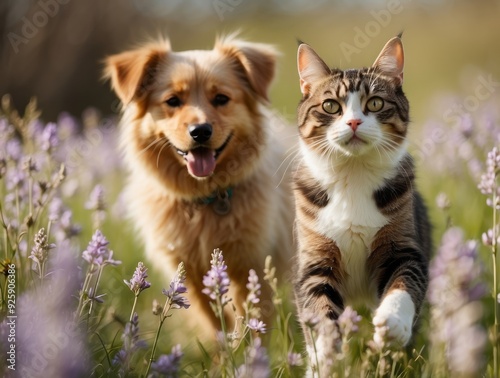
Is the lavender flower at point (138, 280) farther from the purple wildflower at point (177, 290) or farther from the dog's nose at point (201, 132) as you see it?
the dog's nose at point (201, 132)

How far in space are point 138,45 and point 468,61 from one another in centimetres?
1126

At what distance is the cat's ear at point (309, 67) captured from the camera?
2.87 m

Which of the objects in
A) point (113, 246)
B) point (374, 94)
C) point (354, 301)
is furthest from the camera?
point (113, 246)

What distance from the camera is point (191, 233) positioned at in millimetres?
A: 3922

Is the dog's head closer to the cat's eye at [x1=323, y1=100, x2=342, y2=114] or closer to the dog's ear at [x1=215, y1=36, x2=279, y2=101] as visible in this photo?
the dog's ear at [x1=215, y1=36, x2=279, y2=101]

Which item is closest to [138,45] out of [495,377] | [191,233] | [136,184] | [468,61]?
[136,184]

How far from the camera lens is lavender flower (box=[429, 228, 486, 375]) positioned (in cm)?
137

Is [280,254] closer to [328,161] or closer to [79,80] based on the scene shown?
[328,161]

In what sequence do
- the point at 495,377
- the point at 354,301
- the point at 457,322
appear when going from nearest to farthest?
1. the point at 457,322
2. the point at 495,377
3. the point at 354,301

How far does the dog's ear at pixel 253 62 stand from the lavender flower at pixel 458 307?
2687 millimetres

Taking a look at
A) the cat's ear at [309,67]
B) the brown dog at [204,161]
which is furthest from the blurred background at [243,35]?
the cat's ear at [309,67]

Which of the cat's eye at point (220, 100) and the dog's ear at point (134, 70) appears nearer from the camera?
the cat's eye at point (220, 100)

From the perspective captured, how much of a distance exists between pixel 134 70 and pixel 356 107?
6.25 feet

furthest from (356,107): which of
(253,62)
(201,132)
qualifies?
(253,62)
